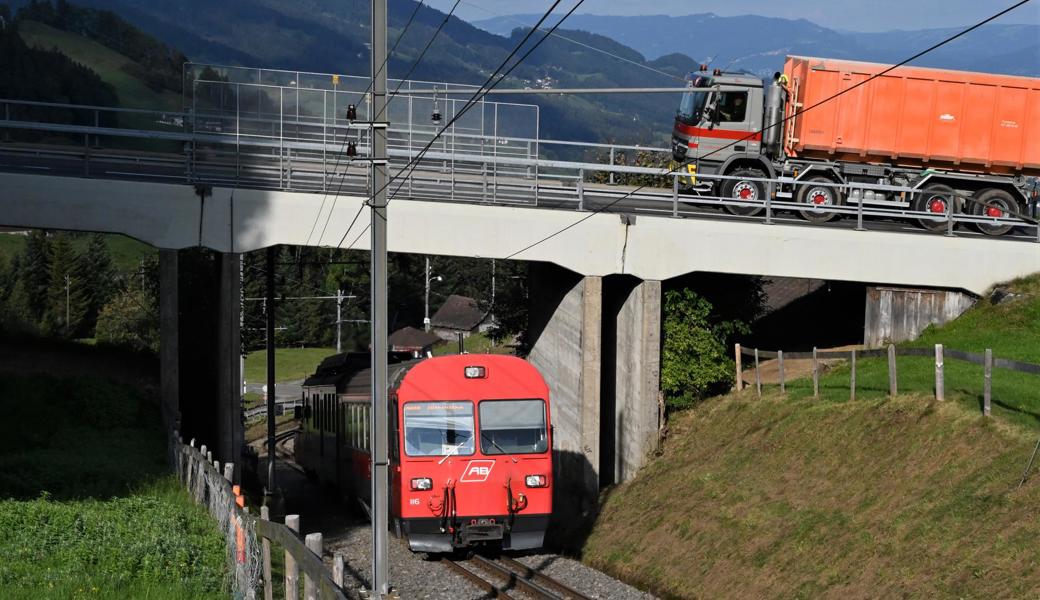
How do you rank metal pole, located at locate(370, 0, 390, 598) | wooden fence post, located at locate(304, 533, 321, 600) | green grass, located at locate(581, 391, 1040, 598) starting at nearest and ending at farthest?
wooden fence post, located at locate(304, 533, 321, 600)
green grass, located at locate(581, 391, 1040, 598)
metal pole, located at locate(370, 0, 390, 598)

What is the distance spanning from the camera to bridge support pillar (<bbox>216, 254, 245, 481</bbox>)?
27.5 m

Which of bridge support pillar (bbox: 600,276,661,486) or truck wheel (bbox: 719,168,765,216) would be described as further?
truck wheel (bbox: 719,168,765,216)

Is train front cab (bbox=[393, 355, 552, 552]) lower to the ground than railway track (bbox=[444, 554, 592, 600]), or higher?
higher

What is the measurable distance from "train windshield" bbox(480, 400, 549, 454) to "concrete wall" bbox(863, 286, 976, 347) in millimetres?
10800

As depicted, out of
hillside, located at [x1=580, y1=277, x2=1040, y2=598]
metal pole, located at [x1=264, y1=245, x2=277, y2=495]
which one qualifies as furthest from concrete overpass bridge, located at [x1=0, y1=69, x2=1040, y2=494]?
metal pole, located at [x1=264, y1=245, x2=277, y2=495]

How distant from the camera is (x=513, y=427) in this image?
2058 cm

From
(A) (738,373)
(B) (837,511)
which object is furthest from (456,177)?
(B) (837,511)

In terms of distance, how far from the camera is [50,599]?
1062cm

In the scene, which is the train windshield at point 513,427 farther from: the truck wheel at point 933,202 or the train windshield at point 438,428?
the truck wheel at point 933,202

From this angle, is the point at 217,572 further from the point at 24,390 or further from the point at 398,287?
the point at 398,287

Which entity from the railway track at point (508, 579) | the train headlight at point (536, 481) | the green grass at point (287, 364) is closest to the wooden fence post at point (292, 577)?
the railway track at point (508, 579)

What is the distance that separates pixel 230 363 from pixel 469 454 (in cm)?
923

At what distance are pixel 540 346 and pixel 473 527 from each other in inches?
516

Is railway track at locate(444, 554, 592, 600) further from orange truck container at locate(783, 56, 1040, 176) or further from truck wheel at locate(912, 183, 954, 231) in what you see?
truck wheel at locate(912, 183, 954, 231)
